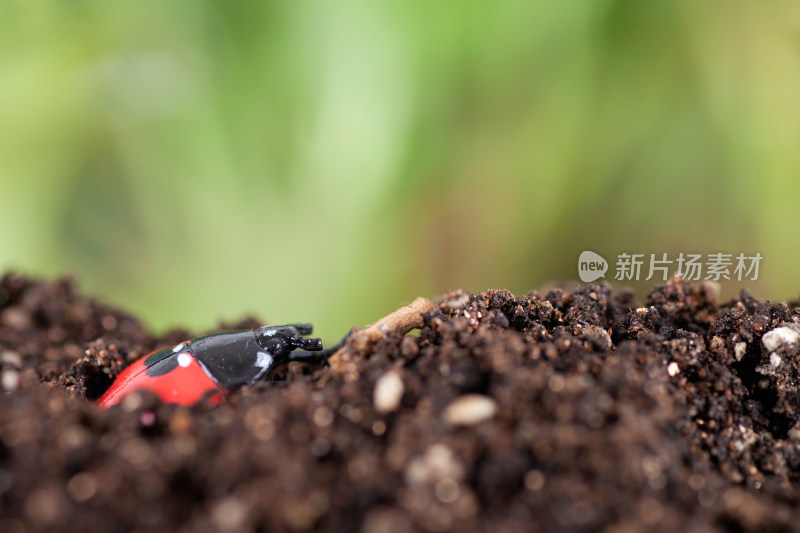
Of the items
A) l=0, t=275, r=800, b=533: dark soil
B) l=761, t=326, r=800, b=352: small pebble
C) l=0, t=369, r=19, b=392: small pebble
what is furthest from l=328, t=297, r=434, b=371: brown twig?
l=0, t=369, r=19, b=392: small pebble

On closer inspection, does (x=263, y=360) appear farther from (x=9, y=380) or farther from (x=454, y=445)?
(x=9, y=380)

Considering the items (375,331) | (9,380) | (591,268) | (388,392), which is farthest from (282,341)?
(591,268)

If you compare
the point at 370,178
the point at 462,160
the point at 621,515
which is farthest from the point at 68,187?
the point at 621,515

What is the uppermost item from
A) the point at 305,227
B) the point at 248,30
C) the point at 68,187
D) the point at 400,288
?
the point at 248,30

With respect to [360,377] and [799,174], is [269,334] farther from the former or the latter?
[799,174]

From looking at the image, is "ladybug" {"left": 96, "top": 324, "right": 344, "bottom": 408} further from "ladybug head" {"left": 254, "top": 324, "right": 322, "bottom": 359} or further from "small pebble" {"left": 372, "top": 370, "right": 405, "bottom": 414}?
"small pebble" {"left": 372, "top": 370, "right": 405, "bottom": 414}

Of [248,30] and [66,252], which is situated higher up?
[248,30]

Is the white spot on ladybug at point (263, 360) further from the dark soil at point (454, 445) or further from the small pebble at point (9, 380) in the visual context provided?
the small pebble at point (9, 380)
